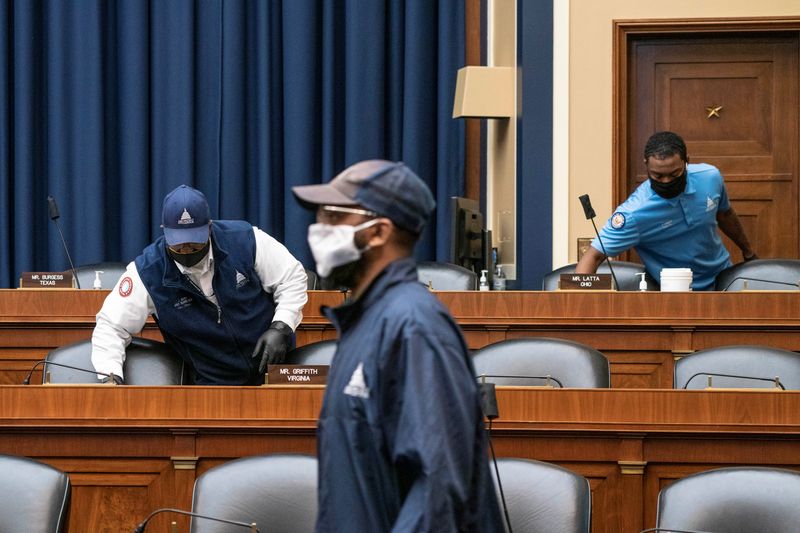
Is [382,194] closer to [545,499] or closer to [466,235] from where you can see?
[545,499]

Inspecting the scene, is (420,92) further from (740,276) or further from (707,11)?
(740,276)

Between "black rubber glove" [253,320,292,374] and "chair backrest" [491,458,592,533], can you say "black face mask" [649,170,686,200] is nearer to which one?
"black rubber glove" [253,320,292,374]

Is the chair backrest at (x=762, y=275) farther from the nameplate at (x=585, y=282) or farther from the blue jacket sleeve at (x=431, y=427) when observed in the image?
the blue jacket sleeve at (x=431, y=427)

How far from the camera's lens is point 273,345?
438 centimetres

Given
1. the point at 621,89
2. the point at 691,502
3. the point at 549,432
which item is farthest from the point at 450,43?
the point at 691,502

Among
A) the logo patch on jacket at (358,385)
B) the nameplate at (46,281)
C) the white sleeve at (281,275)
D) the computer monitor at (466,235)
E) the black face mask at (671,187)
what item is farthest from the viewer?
the computer monitor at (466,235)

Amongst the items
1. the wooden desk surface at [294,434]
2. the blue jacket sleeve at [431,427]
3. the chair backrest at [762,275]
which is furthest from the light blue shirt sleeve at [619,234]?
the blue jacket sleeve at [431,427]

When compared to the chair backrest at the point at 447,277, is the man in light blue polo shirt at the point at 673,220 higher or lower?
higher

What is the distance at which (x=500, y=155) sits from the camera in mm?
7926

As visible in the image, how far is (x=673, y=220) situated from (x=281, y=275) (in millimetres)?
2024

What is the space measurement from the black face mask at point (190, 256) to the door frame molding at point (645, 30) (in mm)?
3433

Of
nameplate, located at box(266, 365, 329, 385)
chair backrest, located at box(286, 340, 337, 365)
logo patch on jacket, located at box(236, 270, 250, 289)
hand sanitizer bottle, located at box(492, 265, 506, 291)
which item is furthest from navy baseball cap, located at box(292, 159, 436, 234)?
hand sanitizer bottle, located at box(492, 265, 506, 291)

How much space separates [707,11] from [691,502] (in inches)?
194

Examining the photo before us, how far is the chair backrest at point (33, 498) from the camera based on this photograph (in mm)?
2869
